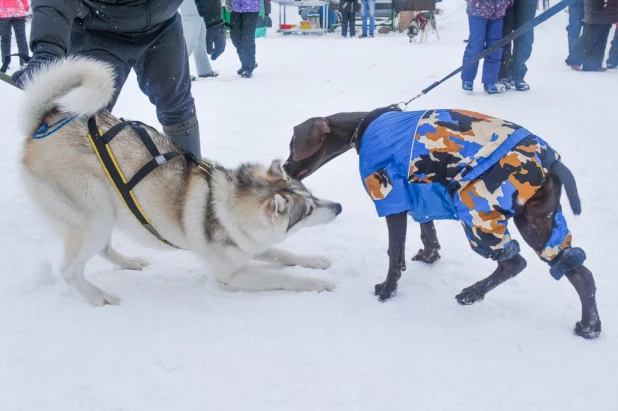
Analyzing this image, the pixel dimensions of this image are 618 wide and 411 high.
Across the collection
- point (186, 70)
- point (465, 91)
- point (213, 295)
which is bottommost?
point (213, 295)

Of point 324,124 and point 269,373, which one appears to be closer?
point 269,373

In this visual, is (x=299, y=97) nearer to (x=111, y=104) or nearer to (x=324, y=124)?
(x=111, y=104)

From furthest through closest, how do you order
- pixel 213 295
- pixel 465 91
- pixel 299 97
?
pixel 299 97 < pixel 465 91 < pixel 213 295

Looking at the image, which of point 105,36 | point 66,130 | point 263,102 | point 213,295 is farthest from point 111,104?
point 263,102

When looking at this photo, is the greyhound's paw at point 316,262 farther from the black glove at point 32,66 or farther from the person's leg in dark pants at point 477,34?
the person's leg in dark pants at point 477,34

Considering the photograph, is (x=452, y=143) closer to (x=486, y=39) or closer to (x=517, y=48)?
(x=486, y=39)

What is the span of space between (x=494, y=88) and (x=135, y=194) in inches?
212

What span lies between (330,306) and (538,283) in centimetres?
122

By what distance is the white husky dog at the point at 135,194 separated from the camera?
90.1 inches

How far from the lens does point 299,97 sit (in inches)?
273

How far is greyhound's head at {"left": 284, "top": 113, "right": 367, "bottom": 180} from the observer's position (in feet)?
8.65

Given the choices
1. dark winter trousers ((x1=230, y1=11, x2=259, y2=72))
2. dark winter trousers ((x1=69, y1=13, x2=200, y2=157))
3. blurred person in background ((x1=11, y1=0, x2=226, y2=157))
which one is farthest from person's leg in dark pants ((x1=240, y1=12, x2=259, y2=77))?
dark winter trousers ((x1=69, y1=13, x2=200, y2=157))

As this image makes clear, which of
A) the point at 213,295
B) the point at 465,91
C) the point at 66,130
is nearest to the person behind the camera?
the point at 66,130

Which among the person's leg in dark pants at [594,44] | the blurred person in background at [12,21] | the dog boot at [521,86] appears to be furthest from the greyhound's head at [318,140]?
the blurred person in background at [12,21]
